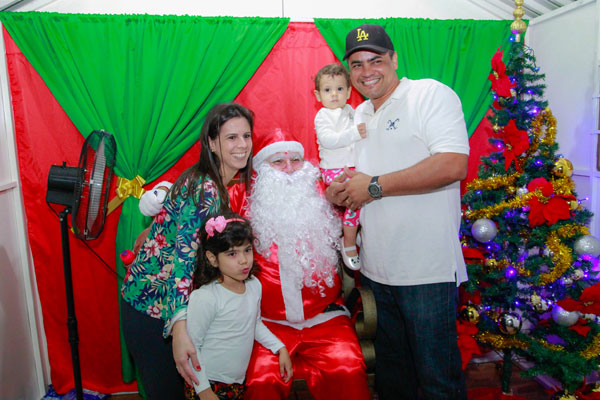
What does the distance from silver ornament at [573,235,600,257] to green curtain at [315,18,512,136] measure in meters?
1.15

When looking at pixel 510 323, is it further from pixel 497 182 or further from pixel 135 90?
pixel 135 90

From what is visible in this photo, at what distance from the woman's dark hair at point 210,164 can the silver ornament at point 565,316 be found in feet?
7.32

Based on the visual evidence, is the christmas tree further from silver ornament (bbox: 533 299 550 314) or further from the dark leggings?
the dark leggings

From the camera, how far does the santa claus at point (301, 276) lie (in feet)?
7.32

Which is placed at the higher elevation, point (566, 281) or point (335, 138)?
point (335, 138)

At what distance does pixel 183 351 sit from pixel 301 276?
2.63ft

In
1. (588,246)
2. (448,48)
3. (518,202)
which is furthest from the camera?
(448,48)

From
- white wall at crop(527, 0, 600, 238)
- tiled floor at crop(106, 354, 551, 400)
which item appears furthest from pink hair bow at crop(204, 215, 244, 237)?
white wall at crop(527, 0, 600, 238)

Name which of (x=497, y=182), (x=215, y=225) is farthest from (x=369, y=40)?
(x=497, y=182)

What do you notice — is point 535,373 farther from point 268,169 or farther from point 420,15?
point 420,15

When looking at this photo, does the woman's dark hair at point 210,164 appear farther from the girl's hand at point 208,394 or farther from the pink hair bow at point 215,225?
the girl's hand at point 208,394

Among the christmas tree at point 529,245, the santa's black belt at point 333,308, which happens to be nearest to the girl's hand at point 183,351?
the santa's black belt at point 333,308

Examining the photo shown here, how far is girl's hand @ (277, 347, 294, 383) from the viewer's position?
2.14m

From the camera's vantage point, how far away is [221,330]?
2027mm
